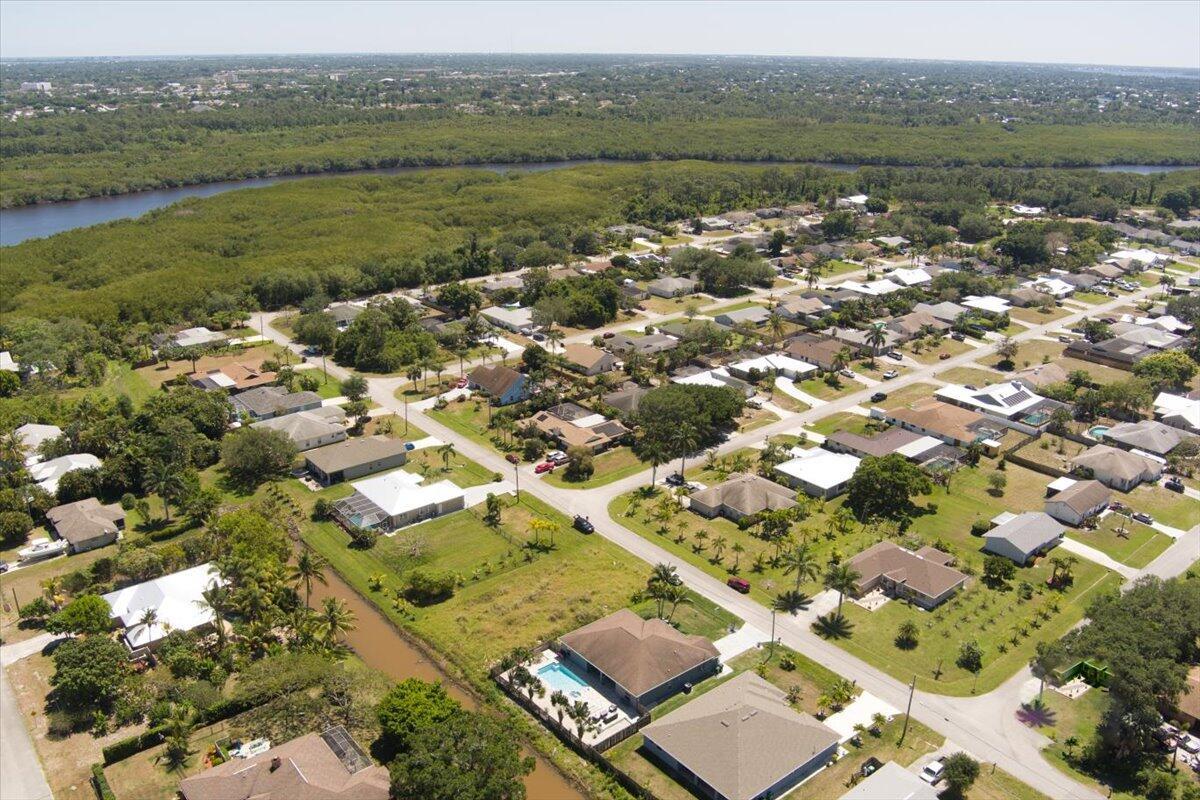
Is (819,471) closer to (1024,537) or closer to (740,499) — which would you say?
(740,499)

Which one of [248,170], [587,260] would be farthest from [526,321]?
[248,170]

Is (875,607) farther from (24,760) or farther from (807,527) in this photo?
(24,760)

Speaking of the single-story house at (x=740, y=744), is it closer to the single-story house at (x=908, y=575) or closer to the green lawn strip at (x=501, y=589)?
the green lawn strip at (x=501, y=589)

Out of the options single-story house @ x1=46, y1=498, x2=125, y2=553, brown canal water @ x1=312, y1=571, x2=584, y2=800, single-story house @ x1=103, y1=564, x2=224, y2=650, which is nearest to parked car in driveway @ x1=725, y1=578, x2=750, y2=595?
brown canal water @ x1=312, y1=571, x2=584, y2=800

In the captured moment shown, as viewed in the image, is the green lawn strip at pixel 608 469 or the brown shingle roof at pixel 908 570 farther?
the green lawn strip at pixel 608 469

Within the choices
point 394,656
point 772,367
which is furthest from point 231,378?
point 772,367

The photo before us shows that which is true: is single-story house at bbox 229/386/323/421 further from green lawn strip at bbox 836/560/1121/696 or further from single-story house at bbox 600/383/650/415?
green lawn strip at bbox 836/560/1121/696

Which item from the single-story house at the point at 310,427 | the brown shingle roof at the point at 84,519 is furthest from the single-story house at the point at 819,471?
the brown shingle roof at the point at 84,519
